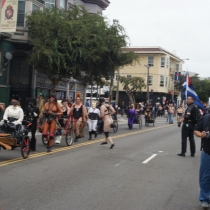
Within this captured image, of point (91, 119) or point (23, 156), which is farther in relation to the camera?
point (91, 119)

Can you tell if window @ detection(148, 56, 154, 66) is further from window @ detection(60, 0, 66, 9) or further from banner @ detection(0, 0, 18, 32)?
banner @ detection(0, 0, 18, 32)

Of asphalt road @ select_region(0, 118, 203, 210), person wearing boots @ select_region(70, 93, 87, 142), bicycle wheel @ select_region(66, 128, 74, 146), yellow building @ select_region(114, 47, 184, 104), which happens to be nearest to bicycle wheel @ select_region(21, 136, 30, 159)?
asphalt road @ select_region(0, 118, 203, 210)

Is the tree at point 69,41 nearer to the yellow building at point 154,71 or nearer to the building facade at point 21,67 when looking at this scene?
the building facade at point 21,67

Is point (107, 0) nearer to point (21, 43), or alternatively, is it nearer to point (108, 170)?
point (21, 43)

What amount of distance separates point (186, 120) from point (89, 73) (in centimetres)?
1406

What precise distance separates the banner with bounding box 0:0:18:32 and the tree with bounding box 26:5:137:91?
4795mm

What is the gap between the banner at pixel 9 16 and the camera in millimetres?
16422

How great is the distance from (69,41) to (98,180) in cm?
1422

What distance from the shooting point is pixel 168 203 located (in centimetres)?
714

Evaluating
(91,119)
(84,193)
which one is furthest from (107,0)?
(84,193)

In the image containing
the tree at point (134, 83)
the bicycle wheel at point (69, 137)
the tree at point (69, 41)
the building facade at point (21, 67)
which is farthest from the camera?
the tree at point (134, 83)

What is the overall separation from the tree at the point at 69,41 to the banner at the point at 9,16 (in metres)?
4.79

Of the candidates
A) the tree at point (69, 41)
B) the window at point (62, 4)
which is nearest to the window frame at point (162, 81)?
the window at point (62, 4)

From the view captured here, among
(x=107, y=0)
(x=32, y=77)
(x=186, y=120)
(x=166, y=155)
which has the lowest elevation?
(x=166, y=155)
